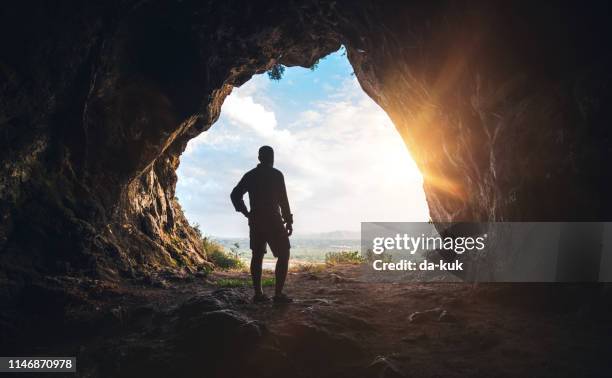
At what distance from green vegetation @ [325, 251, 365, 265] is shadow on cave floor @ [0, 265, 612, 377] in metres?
10.5

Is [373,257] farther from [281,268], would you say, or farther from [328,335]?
[328,335]

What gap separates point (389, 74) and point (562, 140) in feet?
17.5

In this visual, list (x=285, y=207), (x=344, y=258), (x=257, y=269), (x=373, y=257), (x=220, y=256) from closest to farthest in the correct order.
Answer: (x=257, y=269) < (x=285, y=207) < (x=220, y=256) < (x=373, y=257) < (x=344, y=258)

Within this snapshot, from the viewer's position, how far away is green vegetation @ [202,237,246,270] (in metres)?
14.9

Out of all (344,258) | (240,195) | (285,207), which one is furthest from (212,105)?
(344,258)

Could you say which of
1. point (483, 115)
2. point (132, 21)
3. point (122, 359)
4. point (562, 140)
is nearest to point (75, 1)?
point (132, 21)

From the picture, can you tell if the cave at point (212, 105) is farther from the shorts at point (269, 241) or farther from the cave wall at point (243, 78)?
the shorts at point (269, 241)

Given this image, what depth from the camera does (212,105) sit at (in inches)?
476

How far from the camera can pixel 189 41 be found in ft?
32.3

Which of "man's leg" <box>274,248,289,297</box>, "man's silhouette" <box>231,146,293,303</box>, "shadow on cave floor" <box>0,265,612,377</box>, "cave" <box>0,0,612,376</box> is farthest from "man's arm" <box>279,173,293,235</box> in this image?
"cave" <box>0,0,612,376</box>

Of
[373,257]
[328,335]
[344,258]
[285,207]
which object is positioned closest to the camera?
[328,335]

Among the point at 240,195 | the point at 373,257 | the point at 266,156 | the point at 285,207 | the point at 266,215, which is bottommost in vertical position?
the point at 373,257

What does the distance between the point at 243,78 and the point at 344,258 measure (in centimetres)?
1006

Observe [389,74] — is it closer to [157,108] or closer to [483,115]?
[483,115]
